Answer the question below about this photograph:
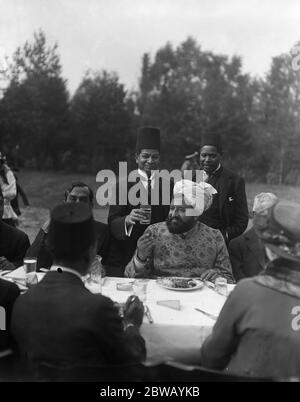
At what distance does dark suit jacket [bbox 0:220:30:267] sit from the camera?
3926mm

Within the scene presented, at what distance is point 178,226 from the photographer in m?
3.51

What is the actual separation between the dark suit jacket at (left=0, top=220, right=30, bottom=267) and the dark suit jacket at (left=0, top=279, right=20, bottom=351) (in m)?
1.91

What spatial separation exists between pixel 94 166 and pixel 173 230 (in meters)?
20.5

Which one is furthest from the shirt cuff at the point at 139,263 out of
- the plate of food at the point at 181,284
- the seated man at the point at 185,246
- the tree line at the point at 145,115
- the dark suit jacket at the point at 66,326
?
the tree line at the point at 145,115

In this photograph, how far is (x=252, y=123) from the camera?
2403 cm

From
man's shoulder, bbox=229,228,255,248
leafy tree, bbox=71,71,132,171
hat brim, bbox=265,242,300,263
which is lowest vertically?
man's shoulder, bbox=229,228,255,248

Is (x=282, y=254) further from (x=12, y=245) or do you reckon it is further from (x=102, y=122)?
(x=102, y=122)

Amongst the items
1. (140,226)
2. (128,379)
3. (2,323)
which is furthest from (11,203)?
(128,379)

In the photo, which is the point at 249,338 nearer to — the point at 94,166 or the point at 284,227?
the point at 284,227

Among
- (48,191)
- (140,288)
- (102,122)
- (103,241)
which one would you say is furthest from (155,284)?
(102,122)

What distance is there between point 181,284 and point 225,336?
1149 mm

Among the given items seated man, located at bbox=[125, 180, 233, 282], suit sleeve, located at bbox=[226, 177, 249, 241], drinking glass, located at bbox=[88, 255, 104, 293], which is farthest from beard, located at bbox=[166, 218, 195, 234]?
suit sleeve, located at bbox=[226, 177, 249, 241]

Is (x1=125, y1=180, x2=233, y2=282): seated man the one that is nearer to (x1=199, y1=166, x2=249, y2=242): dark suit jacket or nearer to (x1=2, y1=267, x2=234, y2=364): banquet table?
(x1=2, y1=267, x2=234, y2=364): banquet table

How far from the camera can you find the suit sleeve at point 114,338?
1.81 m
